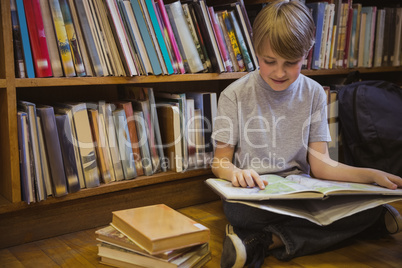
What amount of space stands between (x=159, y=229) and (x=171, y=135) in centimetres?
49

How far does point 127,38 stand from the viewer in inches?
50.3

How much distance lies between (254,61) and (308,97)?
1.07ft

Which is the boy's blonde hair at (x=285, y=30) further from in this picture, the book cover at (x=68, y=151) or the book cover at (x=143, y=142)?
the book cover at (x=68, y=151)

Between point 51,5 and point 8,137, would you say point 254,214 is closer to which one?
point 8,137

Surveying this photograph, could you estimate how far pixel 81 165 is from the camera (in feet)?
4.06

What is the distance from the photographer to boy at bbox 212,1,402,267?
1071 millimetres

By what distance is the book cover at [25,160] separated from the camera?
43.4 inches

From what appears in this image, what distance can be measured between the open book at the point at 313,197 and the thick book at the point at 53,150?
418 millimetres

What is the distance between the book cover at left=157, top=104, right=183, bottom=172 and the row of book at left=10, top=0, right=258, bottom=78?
135 mm

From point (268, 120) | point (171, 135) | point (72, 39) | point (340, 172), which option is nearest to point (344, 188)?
point (340, 172)

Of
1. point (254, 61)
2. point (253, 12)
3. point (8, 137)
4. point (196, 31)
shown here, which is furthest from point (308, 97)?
point (8, 137)

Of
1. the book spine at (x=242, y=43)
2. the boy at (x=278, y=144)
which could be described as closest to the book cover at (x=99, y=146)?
the boy at (x=278, y=144)

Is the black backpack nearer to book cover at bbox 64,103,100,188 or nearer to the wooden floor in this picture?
the wooden floor

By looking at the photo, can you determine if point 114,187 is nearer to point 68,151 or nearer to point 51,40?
point 68,151
